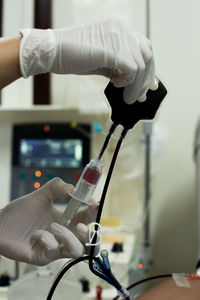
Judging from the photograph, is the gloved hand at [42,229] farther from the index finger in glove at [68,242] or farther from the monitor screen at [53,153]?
the monitor screen at [53,153]

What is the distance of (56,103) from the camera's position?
6.53ft

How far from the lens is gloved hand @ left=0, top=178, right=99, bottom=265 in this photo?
677 mm

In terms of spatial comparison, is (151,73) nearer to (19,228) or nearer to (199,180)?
(19,228)

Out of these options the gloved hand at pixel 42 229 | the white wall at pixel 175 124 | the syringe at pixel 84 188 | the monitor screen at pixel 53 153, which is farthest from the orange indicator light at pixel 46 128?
the syringe at pixel 84 188

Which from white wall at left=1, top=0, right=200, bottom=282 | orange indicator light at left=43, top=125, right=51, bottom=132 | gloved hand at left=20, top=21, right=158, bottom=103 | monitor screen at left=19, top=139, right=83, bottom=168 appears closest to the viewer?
gloved hand at left=20, top=21, right=158, bottom=103

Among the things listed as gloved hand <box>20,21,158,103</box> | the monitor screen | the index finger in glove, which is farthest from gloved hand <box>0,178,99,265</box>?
the monitor screen

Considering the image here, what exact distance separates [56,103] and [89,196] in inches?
53.2

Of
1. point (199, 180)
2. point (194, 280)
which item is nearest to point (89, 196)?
point (194, 280)

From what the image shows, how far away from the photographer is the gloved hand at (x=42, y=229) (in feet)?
2.22

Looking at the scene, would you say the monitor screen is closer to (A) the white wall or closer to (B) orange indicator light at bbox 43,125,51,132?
(B) orange indicator light at bbox 43,125,51,132

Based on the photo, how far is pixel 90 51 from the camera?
644mm

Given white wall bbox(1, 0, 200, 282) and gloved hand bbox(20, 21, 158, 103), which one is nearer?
gloved hand bbox(20, 21, 158, 103)

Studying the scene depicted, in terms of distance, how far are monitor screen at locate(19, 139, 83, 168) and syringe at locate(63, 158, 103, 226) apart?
0.95 m

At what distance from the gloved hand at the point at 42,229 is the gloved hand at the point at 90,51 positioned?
0.91 feet
